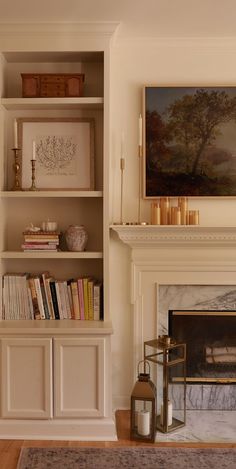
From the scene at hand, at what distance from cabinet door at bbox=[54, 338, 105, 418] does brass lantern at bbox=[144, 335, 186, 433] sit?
0.35 metres

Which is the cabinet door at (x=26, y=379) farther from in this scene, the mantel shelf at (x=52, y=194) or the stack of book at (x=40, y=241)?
the mantel shelf at (x=52, y=194)

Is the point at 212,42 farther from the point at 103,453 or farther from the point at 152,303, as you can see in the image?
the point at 103,453

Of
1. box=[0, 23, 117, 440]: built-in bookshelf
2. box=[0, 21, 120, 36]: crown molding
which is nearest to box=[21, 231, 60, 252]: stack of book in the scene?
box=[0, 23, 117, 440]: built-in bookshelf

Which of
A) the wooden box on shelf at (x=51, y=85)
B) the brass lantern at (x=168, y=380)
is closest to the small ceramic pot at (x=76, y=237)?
the brass lantern at (x=168, y=380)

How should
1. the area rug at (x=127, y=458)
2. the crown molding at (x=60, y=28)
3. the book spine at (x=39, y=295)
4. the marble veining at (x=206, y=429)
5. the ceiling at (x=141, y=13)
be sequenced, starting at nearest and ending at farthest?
the area rug at (x=127, y=458) < the ceiling at (x=141, y=13) < the marble veining at (x=206, y=429) < the crown molding at (x=60, y=28) < the book spine at (x=39, y=295)

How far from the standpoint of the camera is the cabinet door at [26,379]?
286 cm

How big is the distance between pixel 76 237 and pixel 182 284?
800 mm

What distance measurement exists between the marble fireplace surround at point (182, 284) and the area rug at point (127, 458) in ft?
2.01

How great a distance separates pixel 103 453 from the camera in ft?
8.77

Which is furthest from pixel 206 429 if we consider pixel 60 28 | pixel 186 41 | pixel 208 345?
pixel 60 28

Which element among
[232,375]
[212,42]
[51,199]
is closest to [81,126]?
[51,199]

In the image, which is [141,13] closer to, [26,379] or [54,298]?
[54,298]

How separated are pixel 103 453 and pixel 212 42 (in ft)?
8.92

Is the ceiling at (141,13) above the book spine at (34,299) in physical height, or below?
above
